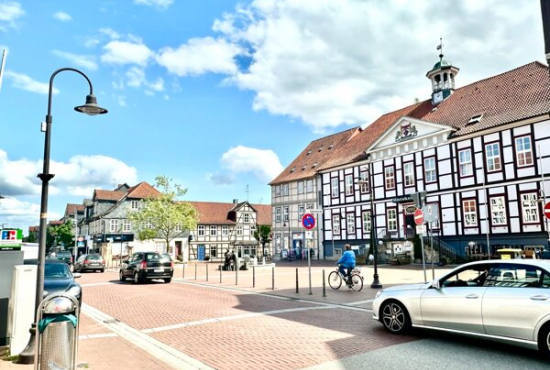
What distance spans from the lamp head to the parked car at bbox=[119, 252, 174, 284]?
13.8 metres

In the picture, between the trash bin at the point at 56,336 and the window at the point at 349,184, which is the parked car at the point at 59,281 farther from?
the window at the point at 349,184

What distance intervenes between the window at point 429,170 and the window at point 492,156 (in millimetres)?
4361

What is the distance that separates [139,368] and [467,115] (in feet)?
105

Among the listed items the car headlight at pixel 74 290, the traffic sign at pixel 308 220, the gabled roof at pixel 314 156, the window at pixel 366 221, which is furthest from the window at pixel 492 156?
the car headlight at pixel 74 290

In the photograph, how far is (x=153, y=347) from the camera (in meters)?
7.38

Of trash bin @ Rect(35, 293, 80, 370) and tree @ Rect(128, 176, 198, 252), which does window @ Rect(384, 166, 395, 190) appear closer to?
tree @ Rect(128, 176, 198, 252)

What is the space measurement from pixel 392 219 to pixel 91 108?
31.7m

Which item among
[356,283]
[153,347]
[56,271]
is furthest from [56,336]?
[356,283]

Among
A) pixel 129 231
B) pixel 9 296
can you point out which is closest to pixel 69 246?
pixel 129 231

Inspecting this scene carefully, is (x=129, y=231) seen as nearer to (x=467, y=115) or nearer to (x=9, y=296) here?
(x=467, y=115)

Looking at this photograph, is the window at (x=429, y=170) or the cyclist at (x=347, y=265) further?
the window at (x=429, y=170)

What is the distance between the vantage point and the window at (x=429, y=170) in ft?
107

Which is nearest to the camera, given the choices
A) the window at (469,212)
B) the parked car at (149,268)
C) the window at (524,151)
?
the parked car at (149,268)

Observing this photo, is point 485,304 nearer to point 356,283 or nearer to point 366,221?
point 356,283
